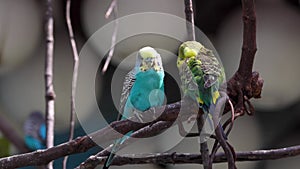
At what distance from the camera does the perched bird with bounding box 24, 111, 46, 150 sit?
8.87 feet

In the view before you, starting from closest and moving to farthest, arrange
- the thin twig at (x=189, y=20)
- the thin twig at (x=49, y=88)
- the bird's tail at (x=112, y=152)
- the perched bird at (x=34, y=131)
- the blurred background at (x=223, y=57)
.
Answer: the thin twig at (x=189, y=20), the bird's tail at (x=112, y=152), the thin twig at (x=49, y=88), the blurred background at (x=223, y=57), the perched bird at (x=34, y=131)

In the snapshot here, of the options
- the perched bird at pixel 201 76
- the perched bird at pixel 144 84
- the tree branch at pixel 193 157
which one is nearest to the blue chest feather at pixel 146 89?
the perched bird at pixel 144 84

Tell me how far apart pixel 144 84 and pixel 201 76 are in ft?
1.20

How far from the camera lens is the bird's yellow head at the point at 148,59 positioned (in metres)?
1.27

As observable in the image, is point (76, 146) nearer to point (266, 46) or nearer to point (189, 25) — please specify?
point (189, 25)

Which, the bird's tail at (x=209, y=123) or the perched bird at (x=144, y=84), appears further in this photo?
the perched bird at (x=144, y=84)

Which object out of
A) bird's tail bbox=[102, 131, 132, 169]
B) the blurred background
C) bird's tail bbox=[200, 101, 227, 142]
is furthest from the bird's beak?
the blurred background

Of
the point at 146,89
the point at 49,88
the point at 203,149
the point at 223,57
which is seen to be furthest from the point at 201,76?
the point at 223,57

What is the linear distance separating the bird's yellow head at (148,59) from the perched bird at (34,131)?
1463 mm

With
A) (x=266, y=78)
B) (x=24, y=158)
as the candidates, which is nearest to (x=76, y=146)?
(x=24, y=158)

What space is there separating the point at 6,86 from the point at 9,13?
0.32m

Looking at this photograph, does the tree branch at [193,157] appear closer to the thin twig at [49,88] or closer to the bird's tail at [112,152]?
the bird's tail at [112,152]

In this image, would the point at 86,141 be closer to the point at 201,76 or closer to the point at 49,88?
the point at 201,76

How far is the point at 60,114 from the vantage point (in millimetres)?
2439
